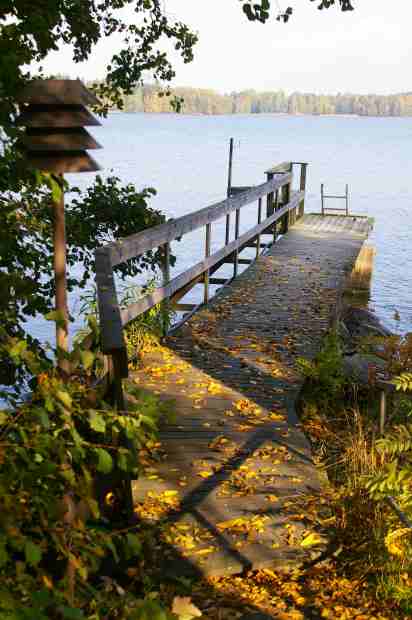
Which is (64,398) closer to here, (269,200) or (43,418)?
(43,418)

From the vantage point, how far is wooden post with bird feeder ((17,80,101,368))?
3.40 metres

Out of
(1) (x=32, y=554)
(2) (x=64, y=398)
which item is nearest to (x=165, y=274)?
(2) (x=64, y=398)

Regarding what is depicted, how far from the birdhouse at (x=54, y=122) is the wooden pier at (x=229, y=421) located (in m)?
0.94

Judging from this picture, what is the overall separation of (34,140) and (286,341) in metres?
4.87

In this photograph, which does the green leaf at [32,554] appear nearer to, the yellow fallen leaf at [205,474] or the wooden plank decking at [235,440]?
the wooden plank decking at [235,440]

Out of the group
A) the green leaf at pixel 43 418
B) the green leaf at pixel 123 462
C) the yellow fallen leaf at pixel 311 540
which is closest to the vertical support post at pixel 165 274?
the yellow fallen leaf at pixel 311 540

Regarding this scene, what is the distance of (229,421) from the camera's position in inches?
224

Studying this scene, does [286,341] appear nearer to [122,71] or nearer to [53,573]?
[122,71]

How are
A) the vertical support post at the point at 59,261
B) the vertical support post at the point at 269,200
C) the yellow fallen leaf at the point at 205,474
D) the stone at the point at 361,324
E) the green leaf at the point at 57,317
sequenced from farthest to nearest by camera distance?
the vertical support post at the point at 269,200 → the stone at the point at 361,324 → the yellow fallen leaf at the point at 205,474 → the vertical support post at the point at 59,261 → the green leaf at the point at 57,317

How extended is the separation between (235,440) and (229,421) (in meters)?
0.37

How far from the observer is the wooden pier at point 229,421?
4.08 meters

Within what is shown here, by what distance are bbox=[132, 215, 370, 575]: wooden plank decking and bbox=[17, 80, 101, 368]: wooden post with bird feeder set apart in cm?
155

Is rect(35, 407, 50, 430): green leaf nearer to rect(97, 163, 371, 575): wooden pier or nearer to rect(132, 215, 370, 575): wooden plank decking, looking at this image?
rect(97, 163, 371, 575): wooden pier

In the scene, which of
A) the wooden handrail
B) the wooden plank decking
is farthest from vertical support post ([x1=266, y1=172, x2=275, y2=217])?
the wooden plank decking
